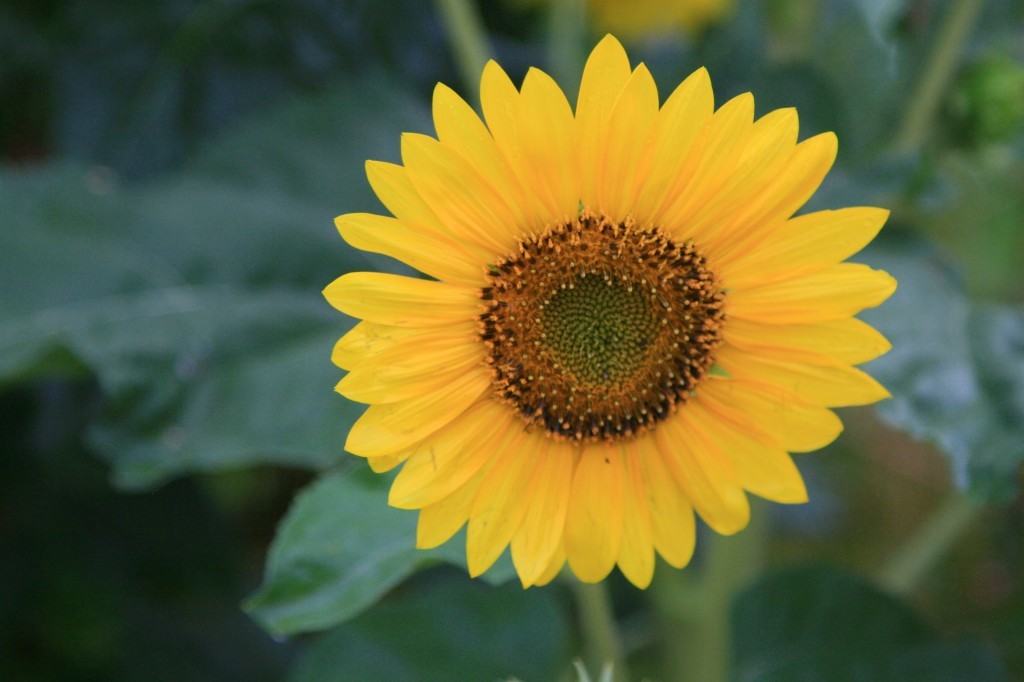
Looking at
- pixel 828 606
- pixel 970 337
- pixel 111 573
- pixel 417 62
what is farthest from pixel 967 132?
pixel 111 573

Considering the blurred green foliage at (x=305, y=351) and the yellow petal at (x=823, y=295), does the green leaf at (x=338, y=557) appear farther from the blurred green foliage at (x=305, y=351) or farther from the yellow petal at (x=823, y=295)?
the yellow petal at (x=823, y=295)

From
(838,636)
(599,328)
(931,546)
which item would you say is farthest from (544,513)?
(931,546)

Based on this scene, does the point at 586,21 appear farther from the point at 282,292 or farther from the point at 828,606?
the point at 828,606

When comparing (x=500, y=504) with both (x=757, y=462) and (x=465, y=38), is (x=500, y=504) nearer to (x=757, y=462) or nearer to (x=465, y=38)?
(x=757, y=462)

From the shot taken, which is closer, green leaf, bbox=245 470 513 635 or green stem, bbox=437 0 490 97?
green leaf, bbox=245 470 513 635

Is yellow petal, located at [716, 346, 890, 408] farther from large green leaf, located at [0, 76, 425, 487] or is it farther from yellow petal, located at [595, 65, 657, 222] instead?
large green leaf, located at [0, 76, 425, 487]

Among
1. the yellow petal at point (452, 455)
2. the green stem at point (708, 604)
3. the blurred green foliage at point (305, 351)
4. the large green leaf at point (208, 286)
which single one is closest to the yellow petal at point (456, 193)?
the yellow petal at point (452, 455)

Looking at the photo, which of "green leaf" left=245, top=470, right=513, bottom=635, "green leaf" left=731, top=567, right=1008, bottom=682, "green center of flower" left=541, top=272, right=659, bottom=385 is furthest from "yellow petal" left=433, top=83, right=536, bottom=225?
"green leaf" left=731, top=567, right=1008, bottom=682
